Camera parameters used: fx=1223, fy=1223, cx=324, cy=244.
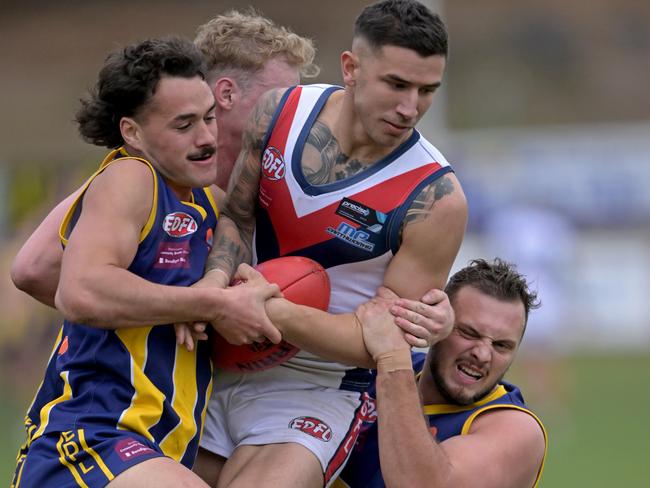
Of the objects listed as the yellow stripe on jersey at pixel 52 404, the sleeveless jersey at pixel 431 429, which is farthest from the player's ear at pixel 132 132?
the sleeveless jersey at pixel 431 429

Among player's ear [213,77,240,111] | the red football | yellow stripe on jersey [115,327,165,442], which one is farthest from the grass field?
yellow stripe on jersey [115,327,165,442]

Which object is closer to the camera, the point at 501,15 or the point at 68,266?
the point at 68,266

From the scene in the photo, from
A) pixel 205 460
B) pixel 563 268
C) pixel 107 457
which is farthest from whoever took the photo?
pixel 563 268

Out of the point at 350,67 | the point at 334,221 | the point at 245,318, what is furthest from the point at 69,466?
the point at 350,67

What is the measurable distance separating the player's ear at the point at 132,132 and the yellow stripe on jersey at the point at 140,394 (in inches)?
28.0

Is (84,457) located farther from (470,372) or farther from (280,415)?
(470,372)

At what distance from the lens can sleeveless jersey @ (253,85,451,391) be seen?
15.8ft

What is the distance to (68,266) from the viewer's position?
4.41m

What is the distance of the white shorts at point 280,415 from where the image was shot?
494 cm

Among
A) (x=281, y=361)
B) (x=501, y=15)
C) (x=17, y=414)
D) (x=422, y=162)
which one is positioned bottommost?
(x=17, y=414)

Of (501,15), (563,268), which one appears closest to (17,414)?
(563,268)

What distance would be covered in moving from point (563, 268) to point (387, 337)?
12915 mm

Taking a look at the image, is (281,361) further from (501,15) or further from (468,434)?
(501,15)

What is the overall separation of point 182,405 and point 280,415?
52 cm
